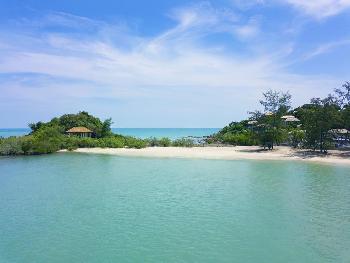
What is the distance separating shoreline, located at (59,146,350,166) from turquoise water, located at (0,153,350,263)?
904 cm

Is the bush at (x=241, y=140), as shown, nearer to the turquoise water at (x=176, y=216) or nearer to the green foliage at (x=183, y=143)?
the green foliage at (x=183, y=143)

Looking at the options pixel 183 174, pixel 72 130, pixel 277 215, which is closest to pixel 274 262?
pixel 277 215

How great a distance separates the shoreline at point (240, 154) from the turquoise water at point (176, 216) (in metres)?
9.04

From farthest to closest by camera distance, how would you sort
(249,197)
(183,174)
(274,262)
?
(183,174), (249,197), (274,262)

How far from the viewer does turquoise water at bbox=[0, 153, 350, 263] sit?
48.1 ft

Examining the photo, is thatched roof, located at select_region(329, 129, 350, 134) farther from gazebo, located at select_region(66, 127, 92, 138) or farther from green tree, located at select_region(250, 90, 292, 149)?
gazebo, located at select_region(66, 127, 92, 138)

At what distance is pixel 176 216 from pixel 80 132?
46879mm

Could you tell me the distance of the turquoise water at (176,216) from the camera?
1467cm

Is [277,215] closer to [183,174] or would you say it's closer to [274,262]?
[274,262]

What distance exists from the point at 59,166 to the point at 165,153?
1536 cm

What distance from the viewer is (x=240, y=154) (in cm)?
4909

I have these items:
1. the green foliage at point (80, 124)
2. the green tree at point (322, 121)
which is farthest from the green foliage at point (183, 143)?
the green tree at point (322, 121)

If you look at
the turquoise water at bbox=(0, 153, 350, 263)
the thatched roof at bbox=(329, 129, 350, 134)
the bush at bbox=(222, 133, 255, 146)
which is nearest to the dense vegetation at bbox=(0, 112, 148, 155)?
the bush at bbox=(222, 133, 255, 146)

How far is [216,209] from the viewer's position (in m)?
21.3
